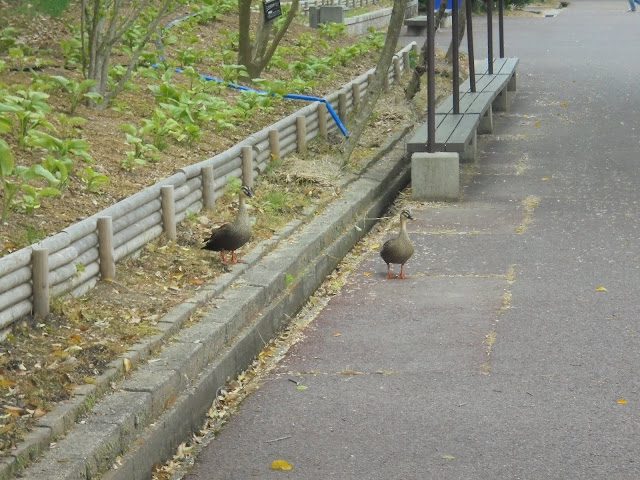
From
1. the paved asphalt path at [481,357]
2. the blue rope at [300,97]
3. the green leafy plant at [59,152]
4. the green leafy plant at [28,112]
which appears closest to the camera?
the paved asphalt path at [481,357]

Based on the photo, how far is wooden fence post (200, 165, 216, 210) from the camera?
425 inches

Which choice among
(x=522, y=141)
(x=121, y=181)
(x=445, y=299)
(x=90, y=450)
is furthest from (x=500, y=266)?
(x=522, y=141)

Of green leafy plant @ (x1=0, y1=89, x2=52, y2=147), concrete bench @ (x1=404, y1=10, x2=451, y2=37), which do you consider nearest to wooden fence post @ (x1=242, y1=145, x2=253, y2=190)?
green leafy plant @ (x1=0, y1=89, x2=52, y2=147)

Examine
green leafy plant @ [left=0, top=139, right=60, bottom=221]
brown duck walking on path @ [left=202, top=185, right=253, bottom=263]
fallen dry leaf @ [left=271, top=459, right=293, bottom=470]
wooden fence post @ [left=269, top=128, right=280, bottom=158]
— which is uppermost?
green leafy plant @ [left=0, top=139, right=60, bottom=221]

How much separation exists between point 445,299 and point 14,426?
455 cm

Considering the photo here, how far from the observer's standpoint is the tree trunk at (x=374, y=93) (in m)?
13.6

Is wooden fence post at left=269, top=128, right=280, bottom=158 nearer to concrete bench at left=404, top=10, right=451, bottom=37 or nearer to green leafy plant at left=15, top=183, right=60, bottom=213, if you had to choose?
green leafy plant at left=15, top=183, right=60, bottom=213

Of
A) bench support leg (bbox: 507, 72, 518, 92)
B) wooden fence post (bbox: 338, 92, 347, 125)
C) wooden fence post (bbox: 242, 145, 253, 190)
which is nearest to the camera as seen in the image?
wooden fence post (bbox: 242, 145, 253, 190)

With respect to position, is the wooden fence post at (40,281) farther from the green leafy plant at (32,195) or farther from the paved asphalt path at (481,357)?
the green leafy plant at (32,195)

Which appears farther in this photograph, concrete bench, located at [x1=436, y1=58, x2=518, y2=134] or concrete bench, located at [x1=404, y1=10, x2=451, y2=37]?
concrete bench, located at [x1=404, y1=10, x2=451, y2=37]

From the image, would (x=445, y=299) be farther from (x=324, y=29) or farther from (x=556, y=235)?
(x=324, y=29)

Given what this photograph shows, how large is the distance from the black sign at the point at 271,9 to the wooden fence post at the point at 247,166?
19.0 ft

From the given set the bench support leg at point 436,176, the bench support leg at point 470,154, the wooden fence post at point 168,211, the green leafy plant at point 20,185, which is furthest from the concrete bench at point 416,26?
the green leafy plant at point 20,185

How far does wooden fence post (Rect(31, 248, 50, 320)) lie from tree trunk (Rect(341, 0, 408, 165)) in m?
6.49
